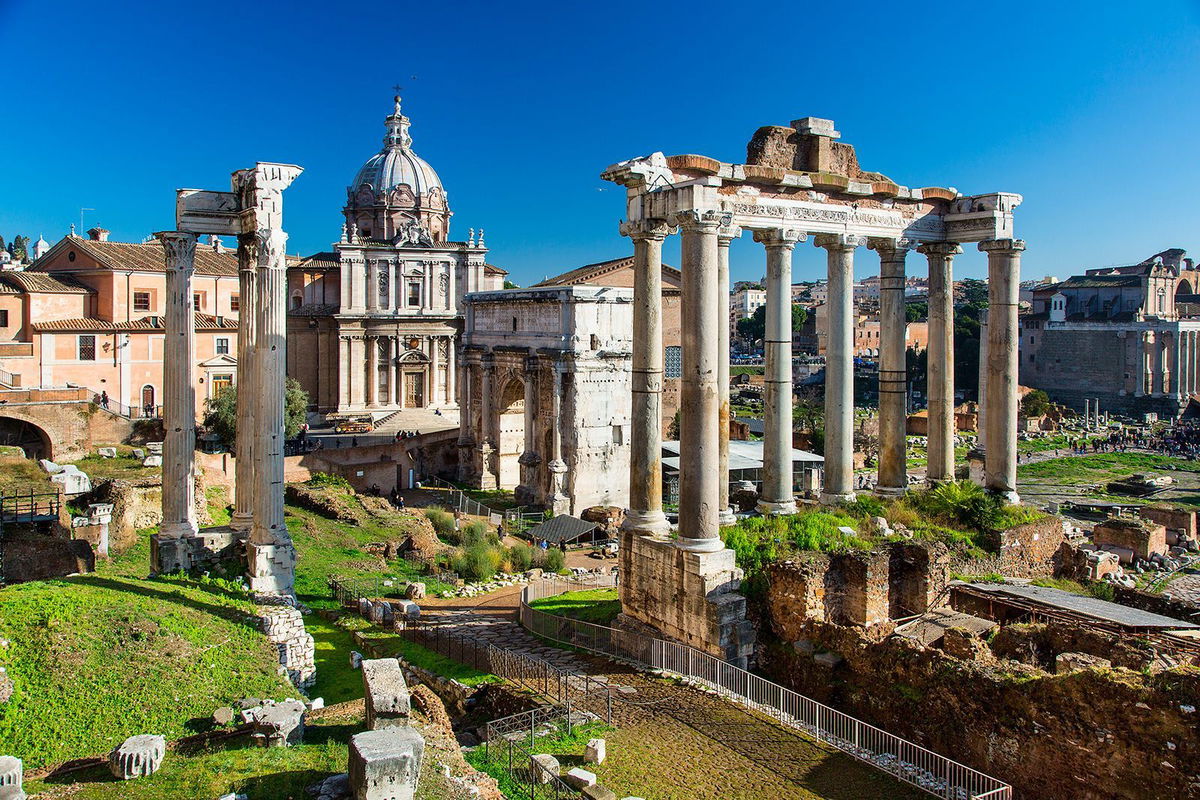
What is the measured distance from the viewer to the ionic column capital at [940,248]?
19.0 meters

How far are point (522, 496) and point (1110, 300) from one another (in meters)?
77.7

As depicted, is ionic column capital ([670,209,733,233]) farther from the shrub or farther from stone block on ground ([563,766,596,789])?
the shrub

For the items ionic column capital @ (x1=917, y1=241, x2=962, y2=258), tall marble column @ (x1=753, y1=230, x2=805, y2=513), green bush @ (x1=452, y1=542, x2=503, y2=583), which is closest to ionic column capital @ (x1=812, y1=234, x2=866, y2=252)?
tall marble column @ (x1=753, y1=230, x2=805, y2=513)

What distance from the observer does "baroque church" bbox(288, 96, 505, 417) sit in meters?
49.0

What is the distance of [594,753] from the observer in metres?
11.0

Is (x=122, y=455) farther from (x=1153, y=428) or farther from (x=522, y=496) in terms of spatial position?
(x=1153, y=428)

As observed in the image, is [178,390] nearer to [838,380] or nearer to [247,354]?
[247,354]

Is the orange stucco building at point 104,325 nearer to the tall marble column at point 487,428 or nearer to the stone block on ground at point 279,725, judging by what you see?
the tall marble column at point 487,428

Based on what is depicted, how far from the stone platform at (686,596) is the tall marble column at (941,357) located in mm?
6814

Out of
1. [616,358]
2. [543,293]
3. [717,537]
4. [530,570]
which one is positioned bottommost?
[530,570]

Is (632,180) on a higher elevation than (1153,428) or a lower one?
higher

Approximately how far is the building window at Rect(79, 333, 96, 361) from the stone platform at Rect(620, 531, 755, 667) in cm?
3189

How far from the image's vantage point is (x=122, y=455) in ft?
100

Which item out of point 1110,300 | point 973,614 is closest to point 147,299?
point 973,614
